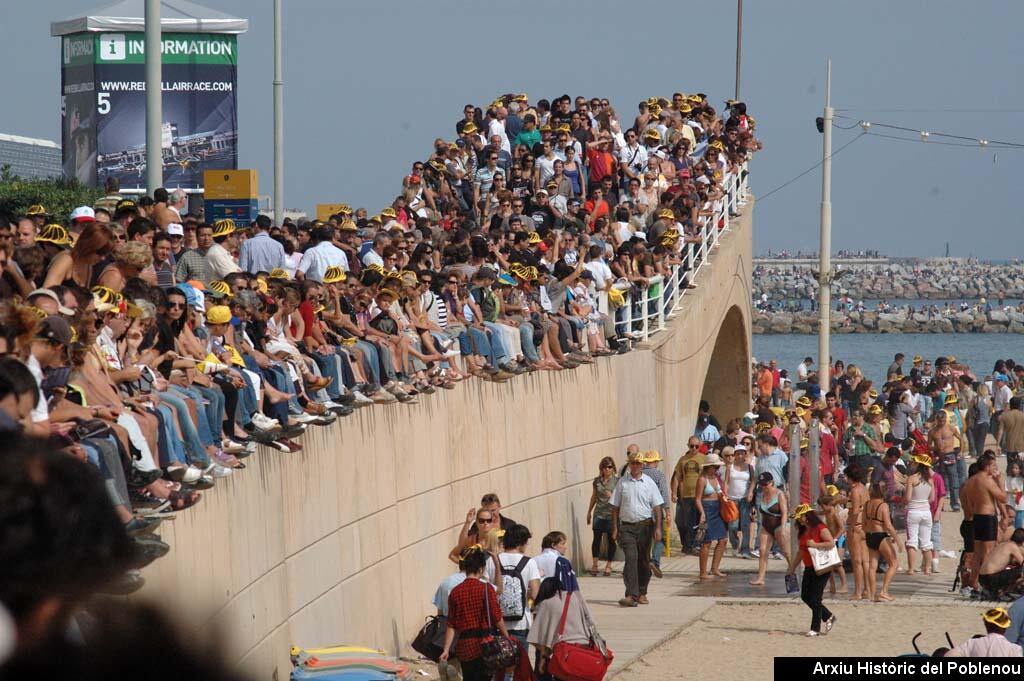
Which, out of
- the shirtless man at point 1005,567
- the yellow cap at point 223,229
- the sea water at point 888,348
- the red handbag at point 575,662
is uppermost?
the yellow cap at point 223,229

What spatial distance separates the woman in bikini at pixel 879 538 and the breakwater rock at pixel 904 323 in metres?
129

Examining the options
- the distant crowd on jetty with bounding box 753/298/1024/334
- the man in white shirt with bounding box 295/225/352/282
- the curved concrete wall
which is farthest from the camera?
the distant crowd on jetty with bounding box 753/298/1024/334

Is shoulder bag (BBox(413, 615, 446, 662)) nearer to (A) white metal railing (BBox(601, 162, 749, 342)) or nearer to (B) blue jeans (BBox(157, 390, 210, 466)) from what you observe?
(B) blue jeans (BBox(157, 390, 210, 466))

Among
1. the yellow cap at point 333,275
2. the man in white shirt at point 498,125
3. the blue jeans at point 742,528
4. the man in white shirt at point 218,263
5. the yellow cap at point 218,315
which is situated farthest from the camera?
the man in white shirt at point 498,125

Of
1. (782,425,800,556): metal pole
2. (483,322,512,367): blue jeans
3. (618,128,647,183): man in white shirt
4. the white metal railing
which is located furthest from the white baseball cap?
(618,128,647,183): man in white shirt

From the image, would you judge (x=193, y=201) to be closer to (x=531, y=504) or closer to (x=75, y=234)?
(x=531, y=504)

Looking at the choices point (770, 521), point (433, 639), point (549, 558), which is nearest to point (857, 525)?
point (770, 521)

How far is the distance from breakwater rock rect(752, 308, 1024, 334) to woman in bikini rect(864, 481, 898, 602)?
423 ft

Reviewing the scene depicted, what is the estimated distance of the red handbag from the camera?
11.7m

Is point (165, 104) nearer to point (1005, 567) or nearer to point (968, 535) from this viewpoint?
point (968, 535)

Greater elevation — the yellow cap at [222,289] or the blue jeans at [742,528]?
the yellow cap at [222,289]

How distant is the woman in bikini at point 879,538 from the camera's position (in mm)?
17609

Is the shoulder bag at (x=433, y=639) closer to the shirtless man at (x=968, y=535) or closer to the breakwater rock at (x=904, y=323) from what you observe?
the shirtless man at (x=968, y=535)

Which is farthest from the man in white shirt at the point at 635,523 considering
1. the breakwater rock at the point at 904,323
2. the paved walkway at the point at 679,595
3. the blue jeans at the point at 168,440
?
the breakwater rock at the point at 904,323
